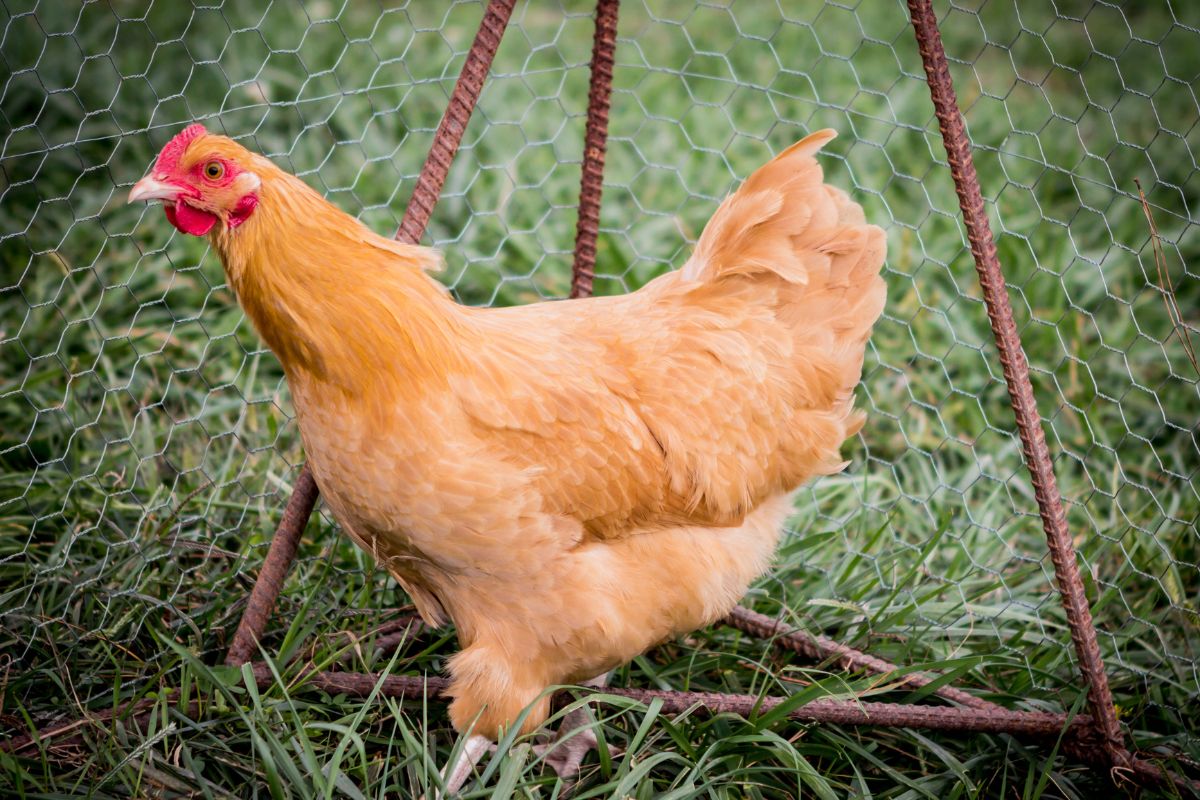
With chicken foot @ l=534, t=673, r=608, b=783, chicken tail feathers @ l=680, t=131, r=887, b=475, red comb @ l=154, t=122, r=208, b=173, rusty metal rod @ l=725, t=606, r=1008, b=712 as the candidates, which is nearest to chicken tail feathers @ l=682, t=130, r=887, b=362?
chicken tail feathers @ l=680, t=131, r=887, b=475

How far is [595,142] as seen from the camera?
8.38 feet

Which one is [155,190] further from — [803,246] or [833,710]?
[833,710]

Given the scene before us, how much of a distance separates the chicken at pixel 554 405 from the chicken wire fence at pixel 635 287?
579 mm

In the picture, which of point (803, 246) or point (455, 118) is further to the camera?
point (803, 246)

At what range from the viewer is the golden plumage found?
6.12ft

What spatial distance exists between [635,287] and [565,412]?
5.44 ft

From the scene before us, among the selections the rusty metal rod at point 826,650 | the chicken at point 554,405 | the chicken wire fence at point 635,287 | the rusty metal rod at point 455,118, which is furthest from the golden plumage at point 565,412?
the chicken wire fence at point 635,287

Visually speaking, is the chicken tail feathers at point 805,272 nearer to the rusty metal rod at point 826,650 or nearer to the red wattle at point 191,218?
the rusty metal rod at point 826,650

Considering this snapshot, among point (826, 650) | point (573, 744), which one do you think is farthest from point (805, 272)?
point (573, 744)

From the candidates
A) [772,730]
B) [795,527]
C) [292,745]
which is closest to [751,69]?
[795,527]

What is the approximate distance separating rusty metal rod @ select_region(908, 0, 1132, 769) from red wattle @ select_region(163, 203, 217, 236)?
55.8 inches

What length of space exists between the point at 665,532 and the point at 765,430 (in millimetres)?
334

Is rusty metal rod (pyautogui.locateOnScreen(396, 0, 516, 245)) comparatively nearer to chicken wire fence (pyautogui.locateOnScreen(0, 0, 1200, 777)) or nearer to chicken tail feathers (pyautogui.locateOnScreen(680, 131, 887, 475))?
chicken tail feathers (pyautogui.locateOnScreen(680, 131, 887, 475))

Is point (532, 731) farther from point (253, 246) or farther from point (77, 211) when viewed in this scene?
point (77, 211)
